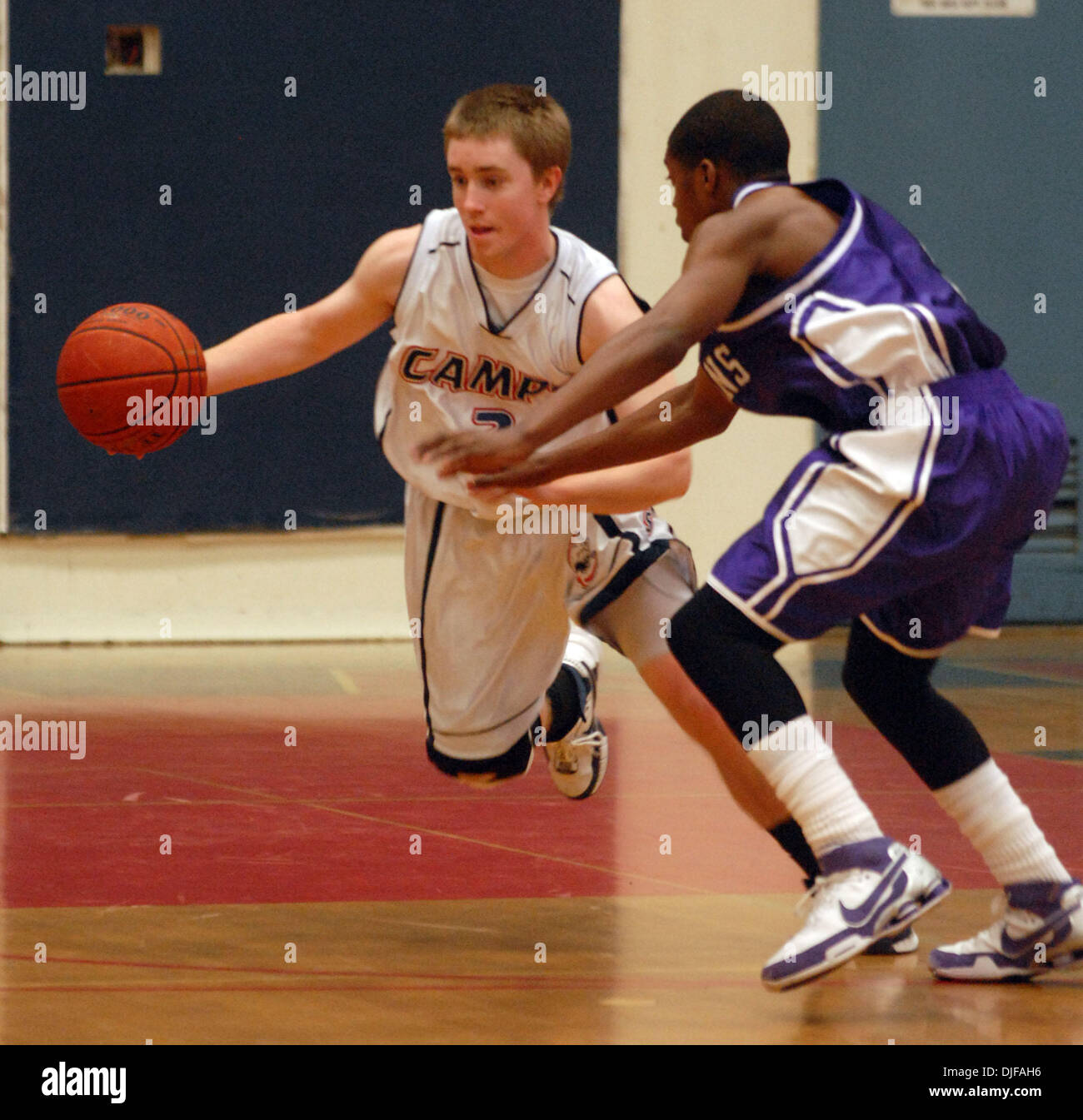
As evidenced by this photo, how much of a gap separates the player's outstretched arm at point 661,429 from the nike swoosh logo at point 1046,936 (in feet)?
3.64

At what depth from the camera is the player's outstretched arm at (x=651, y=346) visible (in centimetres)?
323

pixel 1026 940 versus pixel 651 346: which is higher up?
pixel 651 346

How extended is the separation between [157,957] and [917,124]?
329 inches

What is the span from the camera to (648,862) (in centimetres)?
468

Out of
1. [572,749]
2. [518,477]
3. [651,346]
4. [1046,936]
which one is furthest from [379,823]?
[651,346]

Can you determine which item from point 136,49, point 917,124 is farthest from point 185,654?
point 917,124

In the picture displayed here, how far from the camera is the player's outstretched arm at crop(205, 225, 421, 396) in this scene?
177 inches

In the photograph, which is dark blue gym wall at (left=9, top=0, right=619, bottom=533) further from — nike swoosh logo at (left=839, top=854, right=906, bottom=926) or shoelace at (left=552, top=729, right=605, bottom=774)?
nike swoosh logo at (left=839, top=854, right=906, bottom=926)

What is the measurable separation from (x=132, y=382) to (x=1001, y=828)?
2150 millimetres

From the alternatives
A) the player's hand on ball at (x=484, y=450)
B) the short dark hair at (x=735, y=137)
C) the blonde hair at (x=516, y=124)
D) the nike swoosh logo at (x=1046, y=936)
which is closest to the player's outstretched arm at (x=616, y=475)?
the blonde hair at (x=516, y=124)

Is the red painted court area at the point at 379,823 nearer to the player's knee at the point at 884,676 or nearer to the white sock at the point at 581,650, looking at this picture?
the white sock at the point at 581,650

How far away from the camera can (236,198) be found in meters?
10.0

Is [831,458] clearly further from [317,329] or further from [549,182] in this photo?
[317,329]
